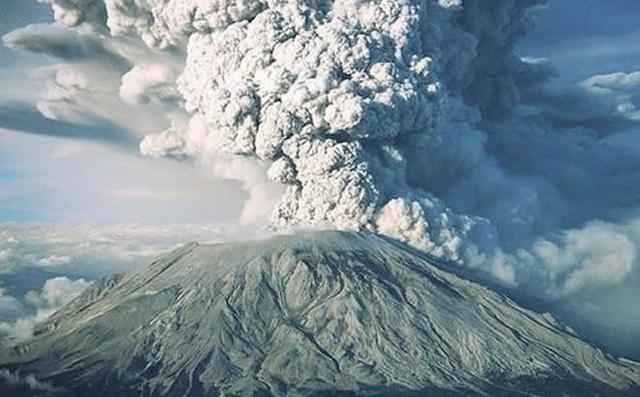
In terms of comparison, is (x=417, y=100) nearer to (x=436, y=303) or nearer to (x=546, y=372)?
(x=436, y=303)

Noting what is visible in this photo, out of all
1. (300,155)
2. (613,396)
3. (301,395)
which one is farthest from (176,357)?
(613,396)

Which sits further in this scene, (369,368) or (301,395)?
(369,368)

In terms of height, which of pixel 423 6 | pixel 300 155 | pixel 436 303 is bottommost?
pixel 436 303

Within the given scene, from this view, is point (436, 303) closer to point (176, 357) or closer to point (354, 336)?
point (354, 336)

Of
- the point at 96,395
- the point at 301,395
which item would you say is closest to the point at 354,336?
the point at 301,395

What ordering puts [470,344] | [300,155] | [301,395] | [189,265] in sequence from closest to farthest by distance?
1. [301,395]
2. [300,155]
3. [470,344]
4. [189,265]

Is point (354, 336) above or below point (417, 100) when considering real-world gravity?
below

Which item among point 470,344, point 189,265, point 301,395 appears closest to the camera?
point 301,395
